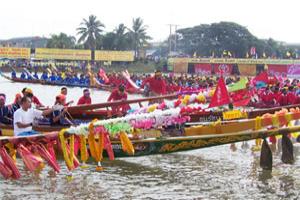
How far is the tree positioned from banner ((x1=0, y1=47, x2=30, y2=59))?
1708 cm

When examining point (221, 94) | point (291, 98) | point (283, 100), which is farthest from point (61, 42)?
point (221, 94)

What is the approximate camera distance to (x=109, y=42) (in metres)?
90.8

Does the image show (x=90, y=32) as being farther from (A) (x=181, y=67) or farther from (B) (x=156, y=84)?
(B) (x=156, y=84)

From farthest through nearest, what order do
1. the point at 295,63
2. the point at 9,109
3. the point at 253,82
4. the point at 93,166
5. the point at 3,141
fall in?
1. the point at 295,63
2. the point at 253,82
3. the point at 9,109
4. the point at 93,166
5. the point at 3,141

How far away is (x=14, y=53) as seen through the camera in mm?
69562

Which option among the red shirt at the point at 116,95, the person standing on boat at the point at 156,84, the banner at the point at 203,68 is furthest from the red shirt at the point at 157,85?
the banner at the point at 203,68

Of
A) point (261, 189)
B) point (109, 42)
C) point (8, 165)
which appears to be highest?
point (109, 42)

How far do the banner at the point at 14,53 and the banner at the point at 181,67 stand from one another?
19.1 metres

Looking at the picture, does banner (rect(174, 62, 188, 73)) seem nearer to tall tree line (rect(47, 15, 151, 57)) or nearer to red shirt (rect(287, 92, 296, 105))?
tall tree line (rect(47, 15, 151, 57))

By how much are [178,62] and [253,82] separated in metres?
51.1

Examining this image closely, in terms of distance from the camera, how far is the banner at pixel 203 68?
6700cm

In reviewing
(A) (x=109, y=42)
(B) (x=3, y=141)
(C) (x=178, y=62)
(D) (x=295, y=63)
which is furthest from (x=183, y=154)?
(A) (x=109, y=42)

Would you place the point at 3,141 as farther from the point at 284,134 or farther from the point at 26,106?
the point at 284,134

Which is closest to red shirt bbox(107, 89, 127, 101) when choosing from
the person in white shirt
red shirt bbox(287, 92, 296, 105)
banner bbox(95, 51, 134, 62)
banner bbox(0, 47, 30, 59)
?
the person in white shirt
